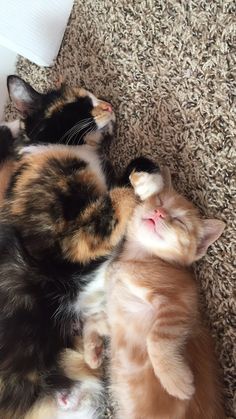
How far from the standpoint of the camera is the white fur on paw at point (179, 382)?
1065 mm

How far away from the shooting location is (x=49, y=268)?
129cm

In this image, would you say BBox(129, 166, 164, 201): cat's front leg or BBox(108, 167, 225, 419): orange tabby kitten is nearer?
BBox(108, 167, 225, 419): orange tabby kitten

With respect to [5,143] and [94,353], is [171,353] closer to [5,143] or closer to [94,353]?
[94,353]

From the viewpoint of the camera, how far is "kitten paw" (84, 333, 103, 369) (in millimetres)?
1332

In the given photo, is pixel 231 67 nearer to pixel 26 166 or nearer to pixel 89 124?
pixel 89 124

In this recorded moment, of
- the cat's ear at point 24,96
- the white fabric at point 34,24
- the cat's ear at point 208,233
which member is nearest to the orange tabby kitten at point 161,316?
the cat's ear at point 208,233

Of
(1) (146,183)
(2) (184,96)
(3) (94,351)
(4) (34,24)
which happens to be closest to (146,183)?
(1) (146,183)

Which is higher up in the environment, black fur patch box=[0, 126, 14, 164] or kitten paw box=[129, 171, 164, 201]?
kitten paw box=[129, 171, 164, 201]

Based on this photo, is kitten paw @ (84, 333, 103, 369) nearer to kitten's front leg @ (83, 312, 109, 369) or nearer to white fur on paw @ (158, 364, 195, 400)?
kitten's front leg @ (83, 312, 109, 369)

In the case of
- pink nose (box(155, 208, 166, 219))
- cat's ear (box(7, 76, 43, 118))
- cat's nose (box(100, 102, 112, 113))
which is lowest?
cat's ear (box(7, 76, 43, 118))

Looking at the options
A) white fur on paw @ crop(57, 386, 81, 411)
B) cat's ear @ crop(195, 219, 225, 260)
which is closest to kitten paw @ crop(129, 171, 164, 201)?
cat's ear @ crop(195, 219, 225, 260)

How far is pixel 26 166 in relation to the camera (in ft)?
4.66

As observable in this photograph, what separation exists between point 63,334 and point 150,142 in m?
0.61

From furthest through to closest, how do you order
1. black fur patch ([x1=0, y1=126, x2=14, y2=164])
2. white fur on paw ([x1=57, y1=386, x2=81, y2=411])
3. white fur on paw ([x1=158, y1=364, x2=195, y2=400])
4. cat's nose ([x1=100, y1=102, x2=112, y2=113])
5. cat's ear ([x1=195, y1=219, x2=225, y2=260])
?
black fur patch ([x1=0, y1=126, x2=14, y2=164]) → cat's nose ([x1=100, y1=102, x2=112, y2=113]) → white fur on paw ([x1=57, y1=386, x2=81, y2=411]) → cat's ear ([x1=195, y1=219, x2=225, y2=260]) → white fur on paw ([x1=158, y1=364, x2=195, y2=400])
